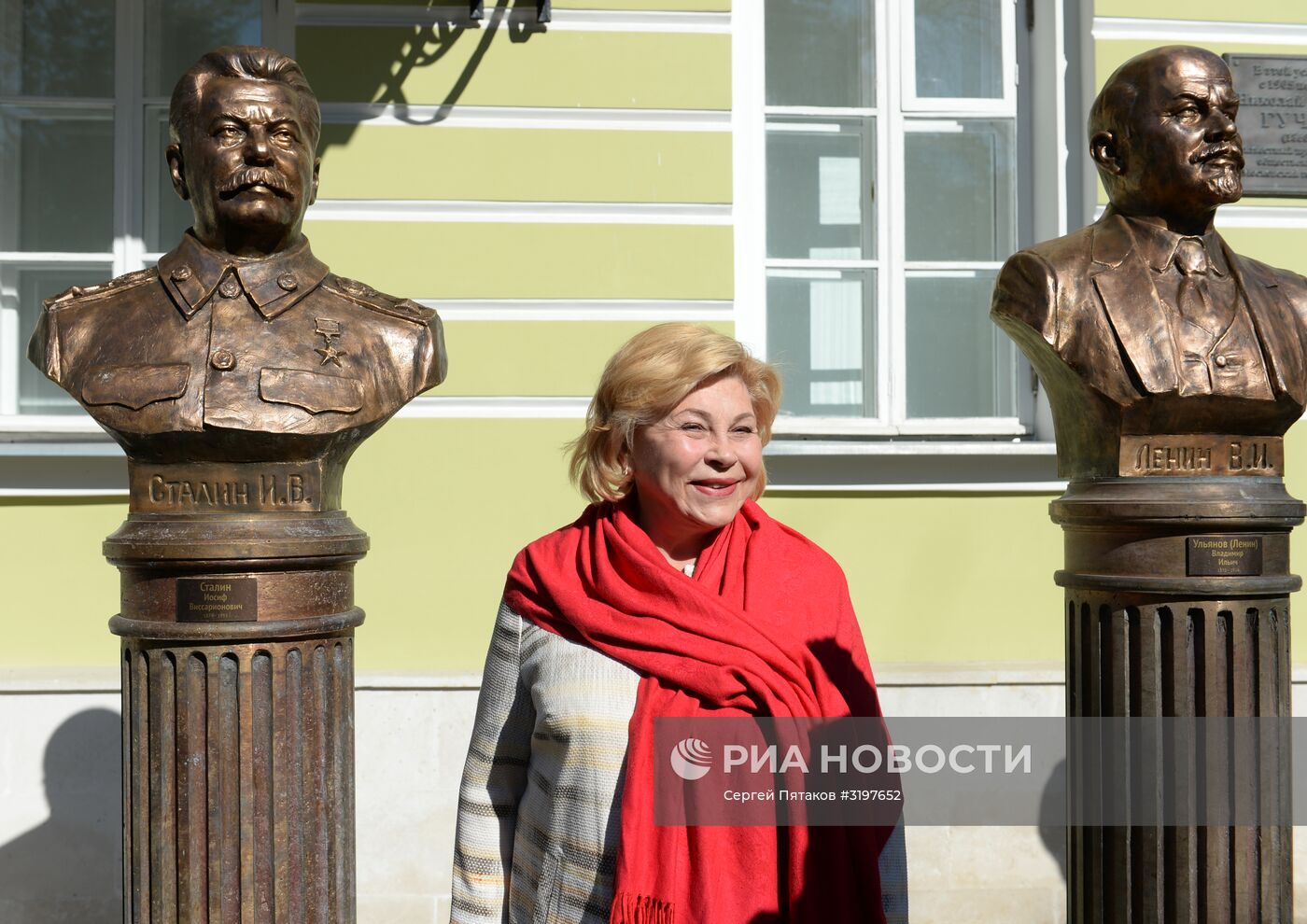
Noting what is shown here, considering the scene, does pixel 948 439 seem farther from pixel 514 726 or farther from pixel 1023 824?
pixel 514 726

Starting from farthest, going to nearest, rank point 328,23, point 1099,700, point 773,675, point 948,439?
point 948,439 → point 328,23 → point 1099,700 → point 773,675

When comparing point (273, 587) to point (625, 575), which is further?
point (273, 587)

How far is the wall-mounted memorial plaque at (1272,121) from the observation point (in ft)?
15.6

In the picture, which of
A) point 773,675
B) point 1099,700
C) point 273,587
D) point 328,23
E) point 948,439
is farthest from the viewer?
point 948,439

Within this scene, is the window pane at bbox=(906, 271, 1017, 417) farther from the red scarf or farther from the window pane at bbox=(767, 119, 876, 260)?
the red scarf

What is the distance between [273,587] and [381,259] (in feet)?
6.70

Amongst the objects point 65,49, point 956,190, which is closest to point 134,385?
point 65,49

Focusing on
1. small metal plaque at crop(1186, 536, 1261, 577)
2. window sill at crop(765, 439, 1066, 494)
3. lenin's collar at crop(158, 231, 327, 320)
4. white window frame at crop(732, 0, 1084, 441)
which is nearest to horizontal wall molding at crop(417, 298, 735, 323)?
white window frame at crop(732, 0, 1084, 441)

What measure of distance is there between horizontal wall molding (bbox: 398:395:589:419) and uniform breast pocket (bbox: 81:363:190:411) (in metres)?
1.76

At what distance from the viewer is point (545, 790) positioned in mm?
2301

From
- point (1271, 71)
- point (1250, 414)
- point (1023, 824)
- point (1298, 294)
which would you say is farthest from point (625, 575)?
point (1271, 71)

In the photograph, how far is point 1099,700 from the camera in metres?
3.09

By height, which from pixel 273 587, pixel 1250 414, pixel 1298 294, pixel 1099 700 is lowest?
pixel 1099 700

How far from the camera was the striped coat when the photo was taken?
7.27 ft
